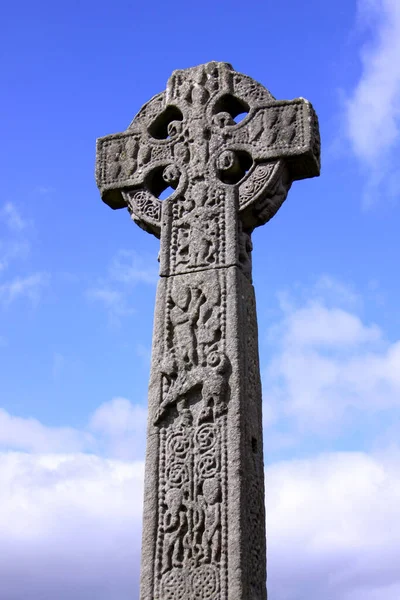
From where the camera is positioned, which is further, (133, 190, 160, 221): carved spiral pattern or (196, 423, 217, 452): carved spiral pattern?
(133, 190, 160, 221): carved spiral pattern

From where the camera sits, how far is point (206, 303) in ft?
20.6

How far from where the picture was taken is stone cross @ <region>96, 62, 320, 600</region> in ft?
18.7

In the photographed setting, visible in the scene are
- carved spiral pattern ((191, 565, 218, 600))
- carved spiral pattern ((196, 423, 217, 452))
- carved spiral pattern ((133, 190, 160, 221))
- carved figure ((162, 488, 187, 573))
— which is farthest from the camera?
carved spiral pattern ((133, 190, 160, 221))

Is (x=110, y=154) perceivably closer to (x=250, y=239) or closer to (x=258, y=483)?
(x=250, y=239)

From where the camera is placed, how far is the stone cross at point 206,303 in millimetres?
5703

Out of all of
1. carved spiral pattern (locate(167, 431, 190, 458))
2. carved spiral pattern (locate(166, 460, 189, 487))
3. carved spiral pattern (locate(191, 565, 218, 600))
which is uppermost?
carved spiral pattern (locate(167, 431, 190, 458))

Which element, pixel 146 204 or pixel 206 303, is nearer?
pixel 206 303

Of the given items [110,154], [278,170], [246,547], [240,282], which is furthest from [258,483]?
[110,154]

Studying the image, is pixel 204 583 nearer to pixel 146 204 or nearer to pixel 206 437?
pixel 206 437

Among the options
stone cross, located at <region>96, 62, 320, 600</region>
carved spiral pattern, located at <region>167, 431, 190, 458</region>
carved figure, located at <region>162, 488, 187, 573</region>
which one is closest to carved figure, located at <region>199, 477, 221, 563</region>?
stone cross, located at <region>96, 62, 320, 600</region>

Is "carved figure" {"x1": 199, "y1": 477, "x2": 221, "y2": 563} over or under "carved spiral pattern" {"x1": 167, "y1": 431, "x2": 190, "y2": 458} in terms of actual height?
under

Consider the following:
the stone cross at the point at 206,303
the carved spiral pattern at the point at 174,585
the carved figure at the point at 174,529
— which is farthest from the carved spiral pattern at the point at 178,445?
the carved spiral pattern at the point at 174,585

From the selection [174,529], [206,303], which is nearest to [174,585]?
[174,529]

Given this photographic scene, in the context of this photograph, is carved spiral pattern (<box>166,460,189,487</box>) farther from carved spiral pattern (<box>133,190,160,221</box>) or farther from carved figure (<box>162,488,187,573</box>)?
carved spiral pattern (<box>133,190,160,221</box>)
